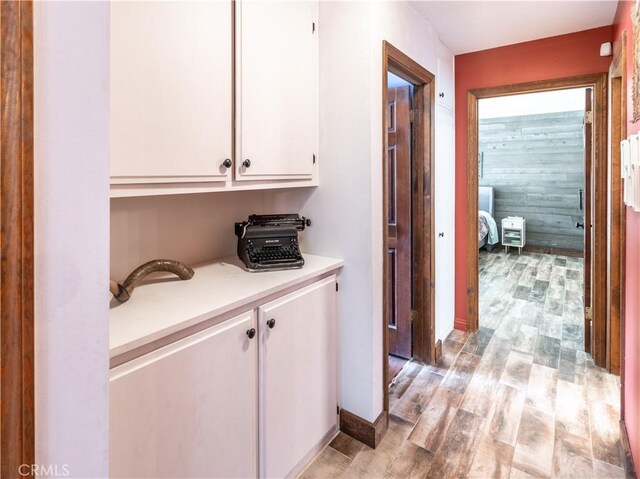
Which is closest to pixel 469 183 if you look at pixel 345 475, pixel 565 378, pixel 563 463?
pixel 565 378

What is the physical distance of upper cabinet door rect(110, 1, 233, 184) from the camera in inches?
46.1

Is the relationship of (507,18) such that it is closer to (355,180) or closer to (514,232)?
(355,180)

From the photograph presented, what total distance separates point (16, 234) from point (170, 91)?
1.00m

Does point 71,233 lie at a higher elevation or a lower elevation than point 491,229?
A: lower

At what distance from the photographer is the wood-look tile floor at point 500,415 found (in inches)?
69.6

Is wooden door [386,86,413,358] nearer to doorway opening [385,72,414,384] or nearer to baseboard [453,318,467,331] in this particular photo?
doorway opening [385,72,414,384]

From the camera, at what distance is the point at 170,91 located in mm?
1305

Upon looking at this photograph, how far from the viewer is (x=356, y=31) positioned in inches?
71.4

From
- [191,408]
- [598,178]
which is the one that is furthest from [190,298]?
[598,178]

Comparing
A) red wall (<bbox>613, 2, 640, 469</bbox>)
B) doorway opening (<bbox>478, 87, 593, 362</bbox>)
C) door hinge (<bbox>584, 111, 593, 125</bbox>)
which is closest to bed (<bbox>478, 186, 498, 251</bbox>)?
doorway opening (<bbox>478, 87, 593, 362</bbox>)

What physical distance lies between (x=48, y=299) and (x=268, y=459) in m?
1.30

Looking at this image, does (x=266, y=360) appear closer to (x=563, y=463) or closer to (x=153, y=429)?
(x=153, y=429)

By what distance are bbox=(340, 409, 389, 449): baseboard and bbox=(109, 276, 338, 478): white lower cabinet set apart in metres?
0.08

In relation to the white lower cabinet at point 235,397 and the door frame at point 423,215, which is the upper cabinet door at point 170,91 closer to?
the white lower cabinet at point 235,397
